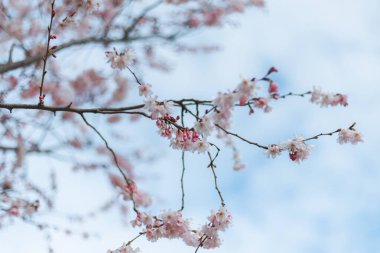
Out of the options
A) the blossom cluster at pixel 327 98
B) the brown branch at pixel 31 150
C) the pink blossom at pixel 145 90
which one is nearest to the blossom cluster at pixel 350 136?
the blossom cluster at pixel 327 98

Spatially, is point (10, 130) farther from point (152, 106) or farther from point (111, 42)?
point (152, 106)

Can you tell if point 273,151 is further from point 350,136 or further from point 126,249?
point 126,249

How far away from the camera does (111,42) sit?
7.74 metres

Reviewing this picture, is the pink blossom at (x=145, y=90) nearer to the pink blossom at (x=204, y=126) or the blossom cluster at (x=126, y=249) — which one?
the pink blossom at (x=204, y=126)

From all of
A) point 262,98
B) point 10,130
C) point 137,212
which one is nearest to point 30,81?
point 10,130

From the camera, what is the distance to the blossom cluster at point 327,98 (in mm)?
3434

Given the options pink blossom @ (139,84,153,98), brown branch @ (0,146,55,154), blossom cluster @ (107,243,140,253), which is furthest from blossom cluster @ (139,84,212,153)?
brown branch @ (0,146,55,154)

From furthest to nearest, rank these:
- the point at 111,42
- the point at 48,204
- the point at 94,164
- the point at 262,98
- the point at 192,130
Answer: the point at 94,164
the point at 111,42
the point at 48,204
the point at 192,130
the point at 262,98

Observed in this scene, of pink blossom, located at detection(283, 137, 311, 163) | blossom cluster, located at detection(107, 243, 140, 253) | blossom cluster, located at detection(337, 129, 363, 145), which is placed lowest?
blossom cluster, located at detection(107, 243, 140, 253)

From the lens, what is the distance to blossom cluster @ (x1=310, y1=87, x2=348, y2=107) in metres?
3.43

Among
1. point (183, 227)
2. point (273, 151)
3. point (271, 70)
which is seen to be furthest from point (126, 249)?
point (271, 70)

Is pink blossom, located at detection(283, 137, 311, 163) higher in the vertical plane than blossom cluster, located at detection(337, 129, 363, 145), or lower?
lower

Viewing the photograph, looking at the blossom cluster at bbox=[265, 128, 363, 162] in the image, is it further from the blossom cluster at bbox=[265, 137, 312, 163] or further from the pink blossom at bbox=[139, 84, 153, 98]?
the pink blossom at bbox=[139, 84, 153, 98]

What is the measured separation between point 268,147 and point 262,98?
597 mm
